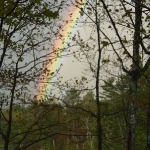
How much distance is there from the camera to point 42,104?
8.00m

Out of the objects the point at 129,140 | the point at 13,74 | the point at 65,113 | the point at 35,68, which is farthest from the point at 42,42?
the point at 129,140

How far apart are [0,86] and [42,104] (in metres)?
1.39

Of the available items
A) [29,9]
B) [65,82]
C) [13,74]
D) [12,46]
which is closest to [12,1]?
[29,9]

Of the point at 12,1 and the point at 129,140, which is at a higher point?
the point at 12,1

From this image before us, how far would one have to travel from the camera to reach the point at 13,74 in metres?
8.16

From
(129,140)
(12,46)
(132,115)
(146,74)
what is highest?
(12,46)

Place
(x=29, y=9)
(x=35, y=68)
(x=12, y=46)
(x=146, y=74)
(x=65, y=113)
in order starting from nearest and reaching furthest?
(x=146, y=74)
(x=29, y=9)
(x=12, y=46)
(x=35, y=68)
(x=65, y=113)

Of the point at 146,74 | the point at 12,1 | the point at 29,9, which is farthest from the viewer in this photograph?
the point at 29,9

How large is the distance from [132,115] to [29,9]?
4.07m

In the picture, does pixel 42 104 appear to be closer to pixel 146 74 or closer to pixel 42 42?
pixel 42 42

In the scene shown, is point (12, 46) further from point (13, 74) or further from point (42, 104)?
point (42, 104)

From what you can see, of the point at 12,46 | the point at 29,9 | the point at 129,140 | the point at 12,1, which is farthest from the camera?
the point at 12,46

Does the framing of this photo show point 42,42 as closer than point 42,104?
No

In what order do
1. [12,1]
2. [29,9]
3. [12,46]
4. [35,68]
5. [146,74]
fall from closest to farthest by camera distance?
[146,74] → [12,1] → [29,9] → [12,46] → [35,68]
